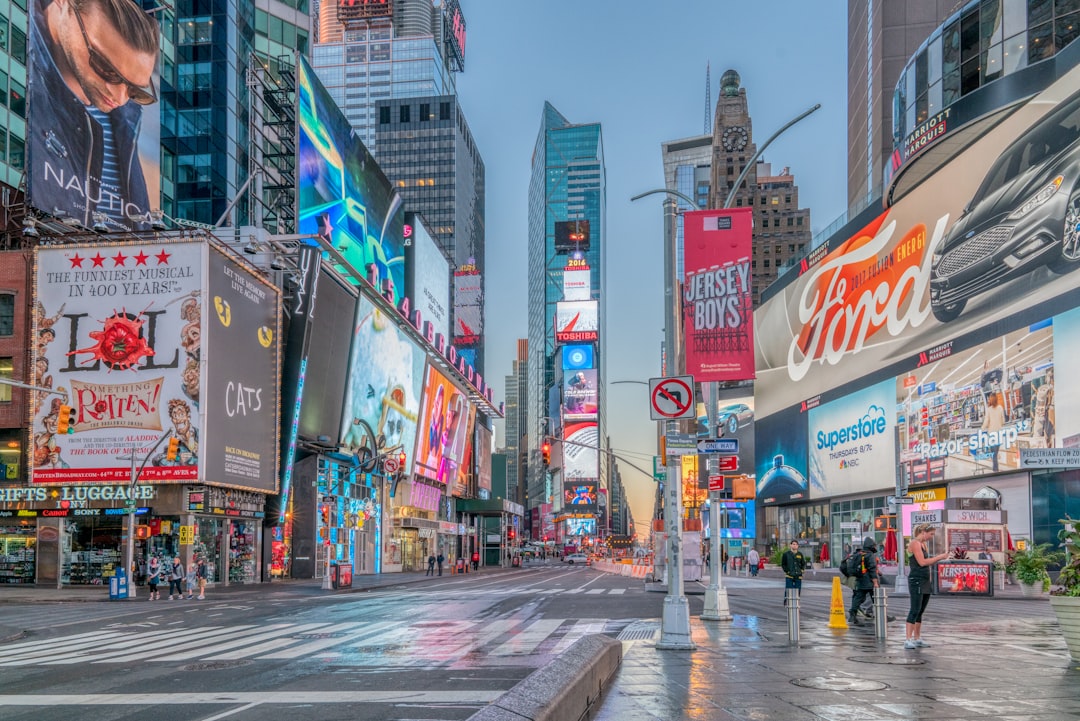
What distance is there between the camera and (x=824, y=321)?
8575cm

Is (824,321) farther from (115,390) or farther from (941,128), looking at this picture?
(115,390)

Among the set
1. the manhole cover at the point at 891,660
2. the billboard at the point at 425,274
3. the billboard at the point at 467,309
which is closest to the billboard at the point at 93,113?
the billboard at the point at 425,274

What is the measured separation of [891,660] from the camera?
14.1 m

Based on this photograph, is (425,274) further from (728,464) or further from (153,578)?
(728,464)

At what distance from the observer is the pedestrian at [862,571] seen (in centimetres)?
2062

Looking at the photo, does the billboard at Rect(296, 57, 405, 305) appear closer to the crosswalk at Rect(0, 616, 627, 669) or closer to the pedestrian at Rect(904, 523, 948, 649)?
the crosswalk at Rect(0, 616, 627, 669)

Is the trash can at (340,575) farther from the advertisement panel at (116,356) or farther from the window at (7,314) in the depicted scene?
the window at (7,314)

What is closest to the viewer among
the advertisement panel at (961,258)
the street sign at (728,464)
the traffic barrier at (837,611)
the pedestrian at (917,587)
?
the pedestrian at (917,587)

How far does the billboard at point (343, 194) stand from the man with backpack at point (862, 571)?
41.8 metres

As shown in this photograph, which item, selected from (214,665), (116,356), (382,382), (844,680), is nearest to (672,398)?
(844,680)

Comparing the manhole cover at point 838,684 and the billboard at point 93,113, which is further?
the billboard at point 93,113

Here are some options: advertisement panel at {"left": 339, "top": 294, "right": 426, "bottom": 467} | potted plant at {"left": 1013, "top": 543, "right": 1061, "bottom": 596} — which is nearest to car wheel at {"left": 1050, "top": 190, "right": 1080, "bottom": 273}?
potted plant at {"left": 1013, "top": 543, "right": 1061, "bottom": 596}

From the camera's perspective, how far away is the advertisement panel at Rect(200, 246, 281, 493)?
46344mm

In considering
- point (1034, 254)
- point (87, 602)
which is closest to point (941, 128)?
point (1034, 254)
